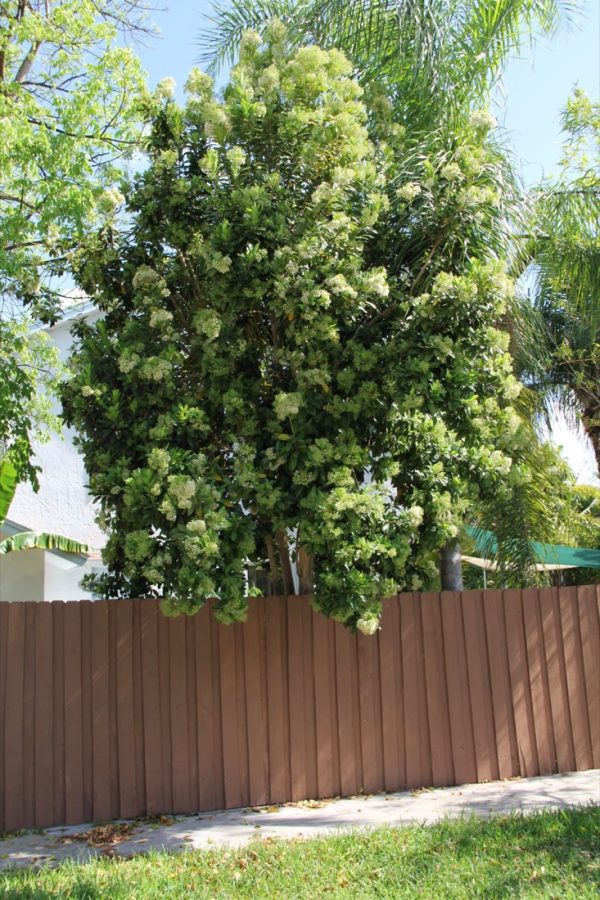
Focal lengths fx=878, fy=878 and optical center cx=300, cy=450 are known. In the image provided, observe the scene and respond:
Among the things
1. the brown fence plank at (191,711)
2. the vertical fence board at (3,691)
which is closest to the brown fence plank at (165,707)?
the brown fence plank at (191,711)

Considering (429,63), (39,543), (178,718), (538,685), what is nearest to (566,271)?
(429,63)

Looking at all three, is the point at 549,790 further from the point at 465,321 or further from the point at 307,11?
the point at 307,11

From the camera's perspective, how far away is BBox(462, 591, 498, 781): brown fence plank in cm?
860

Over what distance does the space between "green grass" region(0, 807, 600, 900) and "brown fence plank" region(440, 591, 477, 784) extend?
1.75 metres

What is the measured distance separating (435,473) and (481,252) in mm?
2022

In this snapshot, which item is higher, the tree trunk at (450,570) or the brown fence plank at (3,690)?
the tree trunk at (450,570)

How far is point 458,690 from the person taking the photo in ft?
28.4

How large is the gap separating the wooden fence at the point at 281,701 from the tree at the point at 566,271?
320 centimetres

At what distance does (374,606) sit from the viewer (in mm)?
6871

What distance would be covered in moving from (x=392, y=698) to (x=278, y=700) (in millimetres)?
1139

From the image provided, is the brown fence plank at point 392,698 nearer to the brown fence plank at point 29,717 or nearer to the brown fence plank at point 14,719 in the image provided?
the brown fence plank at point 29,717

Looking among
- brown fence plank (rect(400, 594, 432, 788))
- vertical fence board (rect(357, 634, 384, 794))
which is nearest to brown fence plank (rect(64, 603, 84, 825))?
vertical fence board (rect(357, 634, 384, 794))

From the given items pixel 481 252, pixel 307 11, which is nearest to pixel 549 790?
pixel 481 252

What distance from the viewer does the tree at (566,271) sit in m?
9.90
